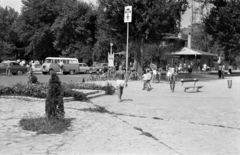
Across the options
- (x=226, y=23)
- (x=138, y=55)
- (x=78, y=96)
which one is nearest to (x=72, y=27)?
(x=138, y=55)

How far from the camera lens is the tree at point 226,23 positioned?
121 ft

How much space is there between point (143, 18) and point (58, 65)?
599 inches

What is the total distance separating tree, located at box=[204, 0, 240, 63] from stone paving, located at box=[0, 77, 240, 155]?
1134 inches

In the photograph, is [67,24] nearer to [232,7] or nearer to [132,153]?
[232,7]

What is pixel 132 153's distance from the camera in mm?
5609

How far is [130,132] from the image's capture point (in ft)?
24.0

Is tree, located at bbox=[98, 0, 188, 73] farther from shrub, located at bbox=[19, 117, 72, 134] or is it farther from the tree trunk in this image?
shrub, located at bbox=[19, 117, 72, 134]

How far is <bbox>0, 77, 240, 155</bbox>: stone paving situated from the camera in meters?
5.86

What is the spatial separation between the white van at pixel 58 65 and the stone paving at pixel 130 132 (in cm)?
2655

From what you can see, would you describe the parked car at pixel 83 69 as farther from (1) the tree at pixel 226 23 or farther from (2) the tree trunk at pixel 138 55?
(1) the tree at pixel 226 23

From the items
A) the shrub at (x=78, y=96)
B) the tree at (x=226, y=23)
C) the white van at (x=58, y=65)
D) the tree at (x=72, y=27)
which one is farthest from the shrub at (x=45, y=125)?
the tree at (x=72, y=27)

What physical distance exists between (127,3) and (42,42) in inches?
1323

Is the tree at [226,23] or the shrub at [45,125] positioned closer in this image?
the shrub at [45,125]

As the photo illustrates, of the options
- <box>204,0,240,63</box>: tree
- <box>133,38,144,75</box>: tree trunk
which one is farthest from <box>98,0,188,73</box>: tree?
<box>204,0,240,63</box>: tree
